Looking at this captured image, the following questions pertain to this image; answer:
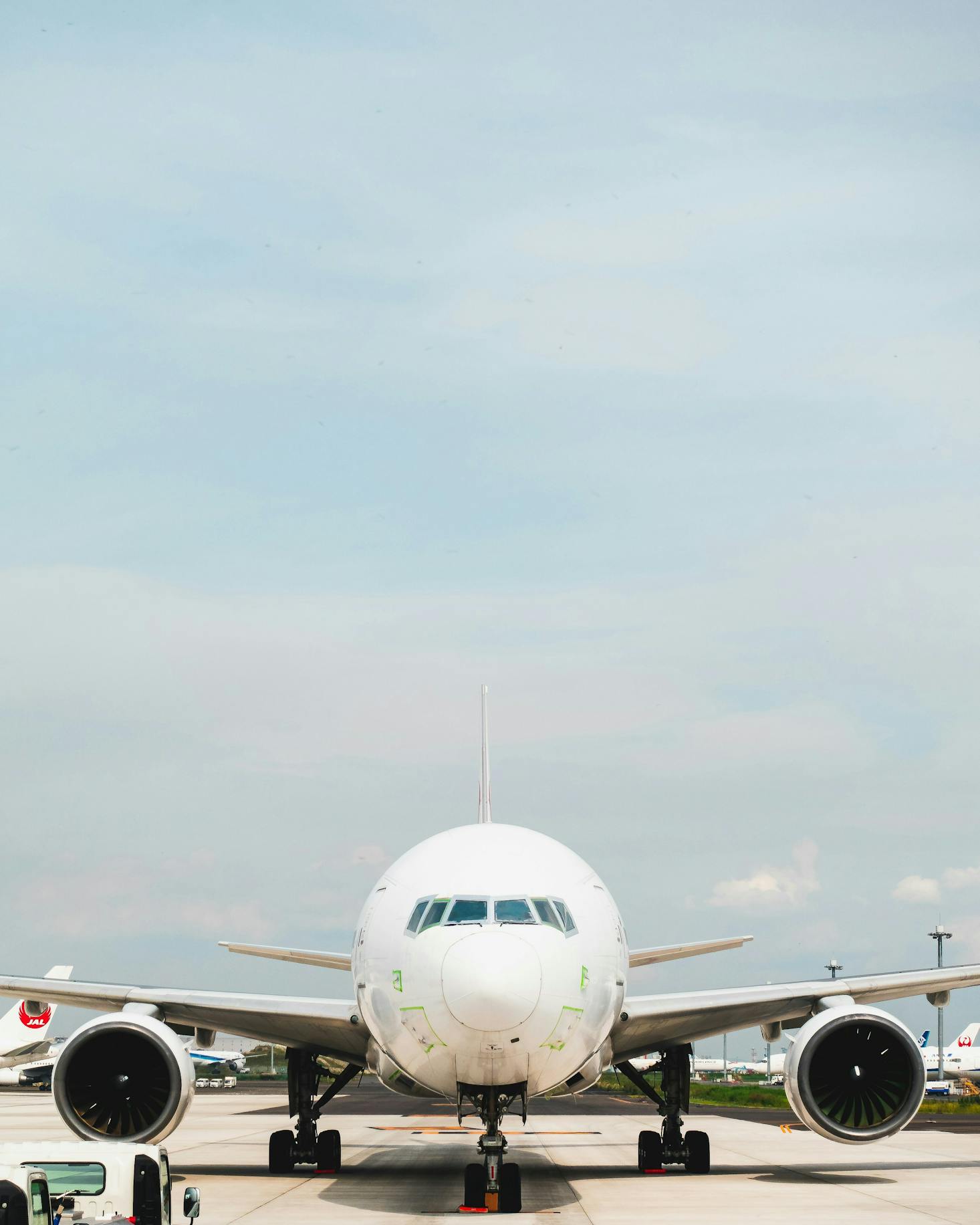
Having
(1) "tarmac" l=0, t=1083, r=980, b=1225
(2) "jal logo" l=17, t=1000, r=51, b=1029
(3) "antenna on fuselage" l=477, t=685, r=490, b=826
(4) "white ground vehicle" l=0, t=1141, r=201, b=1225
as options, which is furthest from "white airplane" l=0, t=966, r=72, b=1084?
(4) "white ground vehicle" l=0, t=1141, r=201, b=1225

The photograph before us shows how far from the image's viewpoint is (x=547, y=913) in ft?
43.7

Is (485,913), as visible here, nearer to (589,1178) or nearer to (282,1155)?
(282,1155)

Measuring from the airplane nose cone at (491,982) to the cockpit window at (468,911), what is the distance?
17.6 inches

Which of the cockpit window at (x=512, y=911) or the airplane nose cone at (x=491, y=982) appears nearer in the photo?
the airplane nose cone at (x=491, y=982)

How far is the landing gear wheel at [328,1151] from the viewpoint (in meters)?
19.4

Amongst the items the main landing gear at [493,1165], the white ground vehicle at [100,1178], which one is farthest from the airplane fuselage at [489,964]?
the white ground vehicle at [100,1178]

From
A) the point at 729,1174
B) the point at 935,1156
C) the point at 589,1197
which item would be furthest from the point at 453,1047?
the point at 935,1156

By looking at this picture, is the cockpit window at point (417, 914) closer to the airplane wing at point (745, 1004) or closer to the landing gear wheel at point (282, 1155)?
the airplane wing at point (745, 1004)

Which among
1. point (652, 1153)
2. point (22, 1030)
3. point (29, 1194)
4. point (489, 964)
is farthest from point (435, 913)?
point (22, 1030)

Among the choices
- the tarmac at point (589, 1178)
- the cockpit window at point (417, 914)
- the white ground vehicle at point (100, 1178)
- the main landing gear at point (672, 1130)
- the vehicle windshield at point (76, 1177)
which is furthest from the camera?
the main landing gear at point (672, 1130)

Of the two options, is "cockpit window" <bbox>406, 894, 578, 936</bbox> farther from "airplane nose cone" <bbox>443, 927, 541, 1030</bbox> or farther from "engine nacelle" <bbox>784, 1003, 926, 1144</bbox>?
"engine nacelle" <bbox>784, 1003, 926, 1144</bbox>

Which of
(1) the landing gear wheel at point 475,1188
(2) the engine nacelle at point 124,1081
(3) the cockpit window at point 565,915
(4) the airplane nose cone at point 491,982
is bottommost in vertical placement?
(1) the landing gear wheel at point 475,1188

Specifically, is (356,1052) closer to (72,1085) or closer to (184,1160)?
(72,1085)

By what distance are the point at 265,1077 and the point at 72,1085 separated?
112768 millimetres
